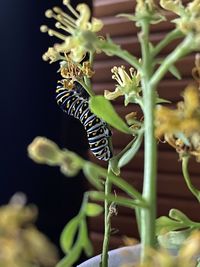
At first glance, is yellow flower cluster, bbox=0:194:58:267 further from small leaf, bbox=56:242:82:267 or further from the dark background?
the dark background

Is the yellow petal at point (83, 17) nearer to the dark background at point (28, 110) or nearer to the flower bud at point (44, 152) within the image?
the flower bud at point (44, 152)

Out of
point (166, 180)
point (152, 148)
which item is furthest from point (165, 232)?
point (166, 180)

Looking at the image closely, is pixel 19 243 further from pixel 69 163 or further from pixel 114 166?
pixel 114 166

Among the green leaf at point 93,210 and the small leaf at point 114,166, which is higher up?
the small leaf at point 114,166

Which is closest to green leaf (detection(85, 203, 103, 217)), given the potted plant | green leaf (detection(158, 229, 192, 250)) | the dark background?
the potted plant

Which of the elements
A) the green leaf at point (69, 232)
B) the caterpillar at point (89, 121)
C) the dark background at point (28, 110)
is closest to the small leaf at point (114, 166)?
the caterpillar at point (89, 121)

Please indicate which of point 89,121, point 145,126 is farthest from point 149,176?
point 89,121
